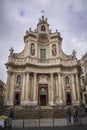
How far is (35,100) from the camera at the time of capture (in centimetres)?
2773

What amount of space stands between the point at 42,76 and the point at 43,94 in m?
4.02

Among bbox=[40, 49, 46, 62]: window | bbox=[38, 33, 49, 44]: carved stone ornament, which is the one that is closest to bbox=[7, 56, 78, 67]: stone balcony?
bbox=[40, 49, 46, 62]: window

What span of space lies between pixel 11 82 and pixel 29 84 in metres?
3.89

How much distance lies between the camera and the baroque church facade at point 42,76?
92.5 ft

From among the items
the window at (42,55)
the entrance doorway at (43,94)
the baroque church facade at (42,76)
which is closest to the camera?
the baroque church facade at (42,76)


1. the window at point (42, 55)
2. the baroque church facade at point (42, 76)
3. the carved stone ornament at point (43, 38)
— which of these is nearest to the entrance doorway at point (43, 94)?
the baroque church facade at point (42, 76)

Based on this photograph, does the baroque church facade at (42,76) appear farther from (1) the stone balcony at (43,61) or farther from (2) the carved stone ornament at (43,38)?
(2) the carved stone ornament at (43,38)

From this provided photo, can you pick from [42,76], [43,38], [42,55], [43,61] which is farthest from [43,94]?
[43,38]

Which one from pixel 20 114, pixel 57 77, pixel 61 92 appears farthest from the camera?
pixel 57 77

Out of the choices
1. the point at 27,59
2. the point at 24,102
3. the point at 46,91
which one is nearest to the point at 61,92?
the point at 46,91

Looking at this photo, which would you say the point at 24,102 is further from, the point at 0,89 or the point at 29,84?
the point at 0,89

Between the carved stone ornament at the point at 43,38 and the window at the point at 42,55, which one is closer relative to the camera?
the window at the point at 42,55

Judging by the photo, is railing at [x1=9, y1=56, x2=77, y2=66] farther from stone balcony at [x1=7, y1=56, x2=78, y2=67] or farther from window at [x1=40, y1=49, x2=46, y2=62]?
window at [x1=40, y1=49, x2=46, y2=62]

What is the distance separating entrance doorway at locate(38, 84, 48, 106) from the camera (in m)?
29.3
